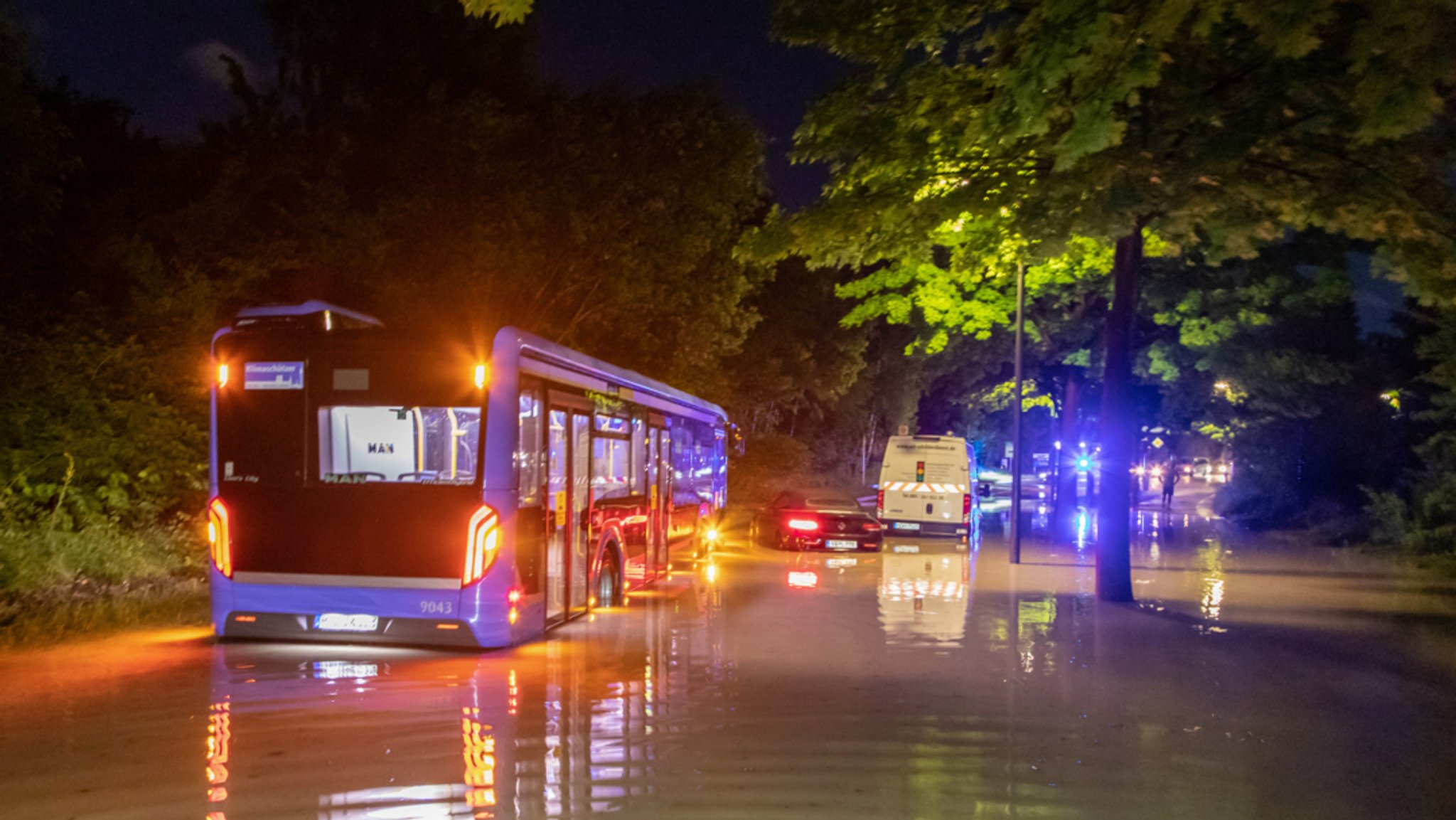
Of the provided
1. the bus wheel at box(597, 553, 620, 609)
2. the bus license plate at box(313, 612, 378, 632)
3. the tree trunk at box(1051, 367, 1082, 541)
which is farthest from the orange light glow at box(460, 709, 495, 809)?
the tree trunk at box(1051, 367, 1082, 541)

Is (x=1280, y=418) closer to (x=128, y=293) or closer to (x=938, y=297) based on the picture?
(x=938, y=297)

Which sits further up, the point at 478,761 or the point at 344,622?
the point at 344,622

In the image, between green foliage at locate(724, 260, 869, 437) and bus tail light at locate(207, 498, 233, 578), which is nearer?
Answer: bus tail light at locate(207, 498, 233, 578)

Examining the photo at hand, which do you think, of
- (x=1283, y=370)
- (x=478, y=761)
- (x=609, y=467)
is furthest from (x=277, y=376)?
(x=1283, y=370)

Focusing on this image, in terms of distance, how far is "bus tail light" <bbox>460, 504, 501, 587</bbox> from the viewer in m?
10.2

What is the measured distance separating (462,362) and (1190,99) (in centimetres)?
859

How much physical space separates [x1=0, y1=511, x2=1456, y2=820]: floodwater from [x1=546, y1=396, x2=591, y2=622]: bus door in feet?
1.60

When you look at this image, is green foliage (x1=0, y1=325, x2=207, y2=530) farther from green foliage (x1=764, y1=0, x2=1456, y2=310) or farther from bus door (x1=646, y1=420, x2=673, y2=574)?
green foliage (x1=764, y1=0, x2=1456, y2=310)

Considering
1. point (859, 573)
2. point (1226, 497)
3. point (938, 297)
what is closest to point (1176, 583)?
point (859, 573)

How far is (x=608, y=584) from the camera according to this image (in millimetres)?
14086

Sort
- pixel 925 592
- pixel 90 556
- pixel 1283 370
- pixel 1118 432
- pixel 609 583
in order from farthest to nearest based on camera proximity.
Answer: pixel 1283 370 → pixel 925 592 → pixel 1118 432 → pixel 609 583 → pixel 90 556

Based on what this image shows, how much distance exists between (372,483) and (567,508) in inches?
88.0

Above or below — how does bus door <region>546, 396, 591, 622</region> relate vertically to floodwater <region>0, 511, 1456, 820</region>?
above

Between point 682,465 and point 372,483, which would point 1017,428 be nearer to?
point 682,465
